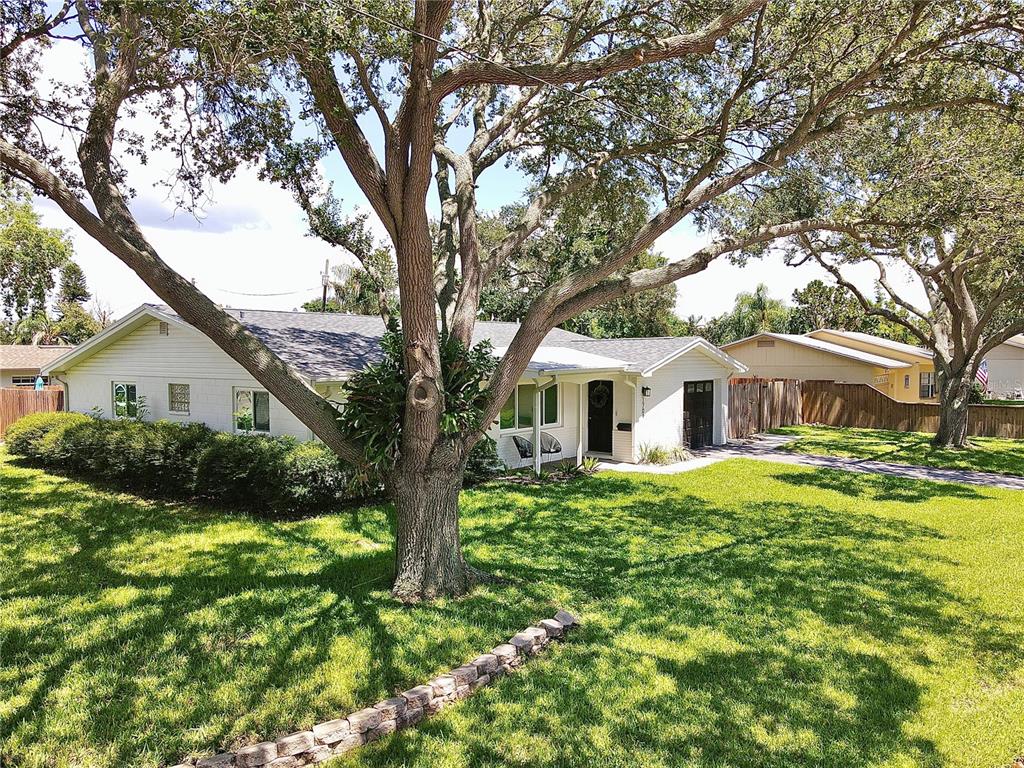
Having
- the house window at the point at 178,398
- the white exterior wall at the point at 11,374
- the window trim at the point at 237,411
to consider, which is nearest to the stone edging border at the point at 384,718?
the window trim at the point at 237,411

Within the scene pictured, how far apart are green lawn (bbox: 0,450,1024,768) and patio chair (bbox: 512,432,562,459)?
4557 millimetres

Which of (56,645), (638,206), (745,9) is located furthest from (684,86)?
(56,645)

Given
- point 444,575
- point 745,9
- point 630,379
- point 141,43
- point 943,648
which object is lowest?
point 943,648

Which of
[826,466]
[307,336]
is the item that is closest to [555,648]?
[307,336]

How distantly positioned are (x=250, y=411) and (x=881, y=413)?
22.7m

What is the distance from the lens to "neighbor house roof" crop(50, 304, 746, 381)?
1099 cm

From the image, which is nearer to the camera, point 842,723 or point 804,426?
point 842,723

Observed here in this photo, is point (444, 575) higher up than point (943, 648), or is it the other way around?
point (444, 575)

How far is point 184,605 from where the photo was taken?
17.7 feet

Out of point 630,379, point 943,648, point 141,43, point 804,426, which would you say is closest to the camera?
point 943,648

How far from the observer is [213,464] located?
9469mm

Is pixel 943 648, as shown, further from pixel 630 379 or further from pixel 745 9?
pixel 630 379

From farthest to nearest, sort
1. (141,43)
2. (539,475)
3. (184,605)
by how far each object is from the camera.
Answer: (539,475) < (141,43) < (184,605)

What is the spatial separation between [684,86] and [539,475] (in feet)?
26.3
